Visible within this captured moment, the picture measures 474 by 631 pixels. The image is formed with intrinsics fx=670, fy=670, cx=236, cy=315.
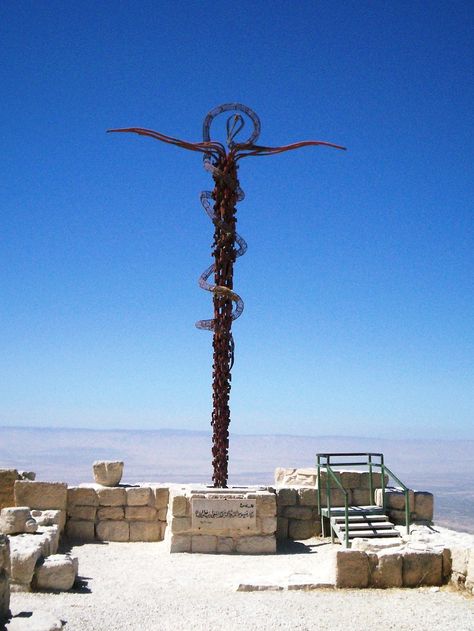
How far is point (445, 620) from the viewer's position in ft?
24.3

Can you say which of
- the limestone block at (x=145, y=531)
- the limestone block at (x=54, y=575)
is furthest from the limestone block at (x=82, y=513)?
the limestone block at (x=54, y=575)

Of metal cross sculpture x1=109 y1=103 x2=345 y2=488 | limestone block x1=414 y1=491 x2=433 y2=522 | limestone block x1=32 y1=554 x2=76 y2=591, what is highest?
metal cross sculpture x1=109 y1=103 x2=345 y2=488

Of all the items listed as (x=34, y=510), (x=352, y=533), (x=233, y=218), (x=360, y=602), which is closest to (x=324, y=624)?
(x=360, y=602)

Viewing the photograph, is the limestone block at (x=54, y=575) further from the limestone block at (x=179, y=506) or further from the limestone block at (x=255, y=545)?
the limestone block at (x=255, y=545)

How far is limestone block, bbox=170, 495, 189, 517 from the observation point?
1193 centimetres

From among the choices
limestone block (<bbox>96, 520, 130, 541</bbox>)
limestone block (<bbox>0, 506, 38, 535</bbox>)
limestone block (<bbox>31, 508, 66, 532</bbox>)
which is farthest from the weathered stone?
limestone block (<bbox>0, 506, 38, 535</bbox>)

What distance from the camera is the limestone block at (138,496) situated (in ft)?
43.2

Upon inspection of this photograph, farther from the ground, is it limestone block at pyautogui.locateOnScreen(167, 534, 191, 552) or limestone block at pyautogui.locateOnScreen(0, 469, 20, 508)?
limestone block at pyautogui.locateOnScreen(0, 469, 20, 508)

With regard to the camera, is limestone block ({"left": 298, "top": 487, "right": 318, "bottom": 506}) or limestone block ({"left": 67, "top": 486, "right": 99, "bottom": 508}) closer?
limestone block ({"left": 67, "top": 486, "right": 99, "bottom": 508})

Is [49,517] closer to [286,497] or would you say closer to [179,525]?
[179,525]

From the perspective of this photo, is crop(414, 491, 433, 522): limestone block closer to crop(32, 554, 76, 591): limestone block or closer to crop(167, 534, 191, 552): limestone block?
crop(167, 534, 191, 552): limestone block

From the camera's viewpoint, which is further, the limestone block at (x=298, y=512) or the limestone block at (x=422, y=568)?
the limestone block at (x=298, y=512)

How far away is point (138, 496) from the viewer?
1322 cm

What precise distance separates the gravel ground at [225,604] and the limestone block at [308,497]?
103 inches
